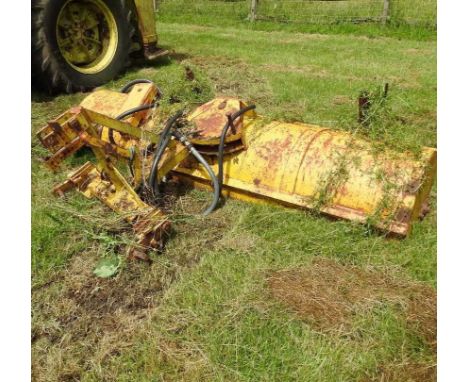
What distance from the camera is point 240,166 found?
3705mm

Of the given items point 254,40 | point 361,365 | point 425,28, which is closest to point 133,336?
point 361,365

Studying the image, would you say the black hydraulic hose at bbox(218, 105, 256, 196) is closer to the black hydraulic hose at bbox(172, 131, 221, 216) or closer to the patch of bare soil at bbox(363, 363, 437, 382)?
the black hydraulic hose at bbox(172, 131, 221, 216)

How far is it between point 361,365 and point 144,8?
6497 millimetres

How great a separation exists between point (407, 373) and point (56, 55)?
17.4ft

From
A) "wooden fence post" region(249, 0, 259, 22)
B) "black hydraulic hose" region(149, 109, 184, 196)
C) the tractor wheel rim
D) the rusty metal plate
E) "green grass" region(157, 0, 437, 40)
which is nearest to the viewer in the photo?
"black hydraulic hose" region(149, 109, 184, 196)

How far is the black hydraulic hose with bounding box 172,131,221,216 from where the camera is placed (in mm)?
3473

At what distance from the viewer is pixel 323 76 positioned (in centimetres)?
741

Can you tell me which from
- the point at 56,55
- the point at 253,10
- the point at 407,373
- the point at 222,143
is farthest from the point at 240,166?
the point at 253,10

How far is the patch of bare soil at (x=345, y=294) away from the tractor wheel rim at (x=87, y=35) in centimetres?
457

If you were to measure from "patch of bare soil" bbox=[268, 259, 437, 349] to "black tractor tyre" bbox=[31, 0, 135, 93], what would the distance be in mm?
4260

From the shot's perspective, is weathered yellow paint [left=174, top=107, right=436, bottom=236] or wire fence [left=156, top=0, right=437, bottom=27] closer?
weathered yellow paint [left=174, top=107, right=436, bottom=236]

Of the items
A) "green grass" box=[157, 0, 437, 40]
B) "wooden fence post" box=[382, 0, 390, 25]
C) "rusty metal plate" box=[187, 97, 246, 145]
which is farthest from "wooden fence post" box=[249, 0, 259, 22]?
"rusty metal plate" box=[187, 97, 246, 145]

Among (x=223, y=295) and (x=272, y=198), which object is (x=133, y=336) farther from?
(x=272, y=198)

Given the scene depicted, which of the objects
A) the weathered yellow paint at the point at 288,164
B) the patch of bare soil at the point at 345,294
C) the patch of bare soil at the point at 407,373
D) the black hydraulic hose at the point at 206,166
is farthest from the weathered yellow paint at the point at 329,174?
the patch of bare soil at the point at 407,373
